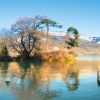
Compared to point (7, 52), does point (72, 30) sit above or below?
above

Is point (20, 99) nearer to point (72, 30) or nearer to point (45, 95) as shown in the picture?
point (45, 95)

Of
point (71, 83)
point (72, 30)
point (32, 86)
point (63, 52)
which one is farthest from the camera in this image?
point (72, 30)

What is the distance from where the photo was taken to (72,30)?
88.3m

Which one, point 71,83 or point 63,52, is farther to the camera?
point 63,52

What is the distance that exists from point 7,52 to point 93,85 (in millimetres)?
53454

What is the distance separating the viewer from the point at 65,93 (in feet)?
86.5

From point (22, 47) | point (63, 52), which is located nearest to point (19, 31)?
point (22, 47)

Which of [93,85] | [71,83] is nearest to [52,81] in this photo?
[71,83]

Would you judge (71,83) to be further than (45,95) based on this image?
→ Yes

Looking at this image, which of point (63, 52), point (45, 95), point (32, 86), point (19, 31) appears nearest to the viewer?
point (45, 95)

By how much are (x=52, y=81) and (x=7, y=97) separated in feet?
31.4

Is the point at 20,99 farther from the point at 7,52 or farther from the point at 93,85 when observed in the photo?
the point at 7,52

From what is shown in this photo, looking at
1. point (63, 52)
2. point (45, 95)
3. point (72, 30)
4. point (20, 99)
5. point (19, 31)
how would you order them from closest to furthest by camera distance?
point (20, 99) < point (45, 95) < point (63, 52) < point (19, 31) < point (72, 30)

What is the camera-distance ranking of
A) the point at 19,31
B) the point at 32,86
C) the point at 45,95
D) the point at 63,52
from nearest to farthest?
the point at 45,95 → the point at 32,86 → the point at 63,52 → the point at 19,31
